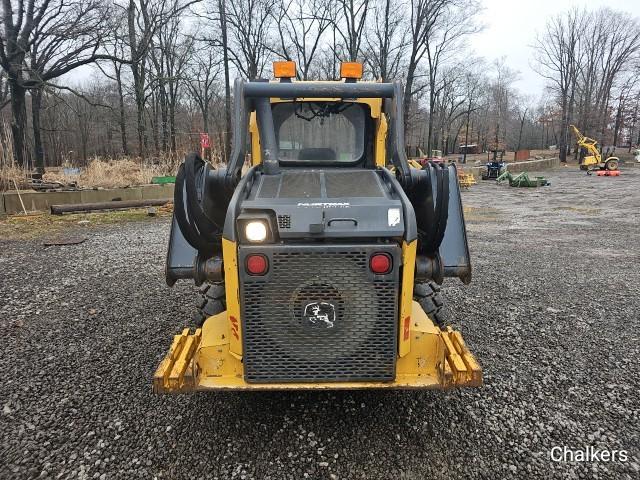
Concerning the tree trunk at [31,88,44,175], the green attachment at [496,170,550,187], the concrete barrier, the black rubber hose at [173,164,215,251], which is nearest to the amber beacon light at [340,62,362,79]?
the black rubber hose at [173,164,215,251]

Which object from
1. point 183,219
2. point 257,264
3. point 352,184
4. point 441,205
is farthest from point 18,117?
point 441,205

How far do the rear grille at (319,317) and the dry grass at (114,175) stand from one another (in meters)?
12.2

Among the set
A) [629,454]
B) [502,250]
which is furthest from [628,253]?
[629,454]

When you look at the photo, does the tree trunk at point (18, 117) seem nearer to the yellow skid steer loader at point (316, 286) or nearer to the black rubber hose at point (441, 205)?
the yellow skid steer loader at point (316, 286)

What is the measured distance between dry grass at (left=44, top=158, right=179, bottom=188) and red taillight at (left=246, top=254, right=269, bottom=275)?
1221 cm

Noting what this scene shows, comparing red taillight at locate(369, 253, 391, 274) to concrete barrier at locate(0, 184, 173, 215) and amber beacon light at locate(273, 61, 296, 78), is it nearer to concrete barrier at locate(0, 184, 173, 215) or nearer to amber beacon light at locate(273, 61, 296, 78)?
amber beacon light at locate(273, 61, 296, 78)

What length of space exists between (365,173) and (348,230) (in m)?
0.92

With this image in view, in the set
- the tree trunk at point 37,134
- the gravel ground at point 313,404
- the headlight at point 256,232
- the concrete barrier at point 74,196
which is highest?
the tree trunk at point 37,134

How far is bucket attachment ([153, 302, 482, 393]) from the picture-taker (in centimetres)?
241

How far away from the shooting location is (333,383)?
2.54 metres

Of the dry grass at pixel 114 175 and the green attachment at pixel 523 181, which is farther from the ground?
the dry grass at pixel 114 175

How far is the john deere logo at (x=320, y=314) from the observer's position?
2.47 metres

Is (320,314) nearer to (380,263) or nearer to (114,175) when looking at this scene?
(380,263)

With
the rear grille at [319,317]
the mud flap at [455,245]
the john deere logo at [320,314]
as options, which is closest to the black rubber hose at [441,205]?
the mud flap at [455,245]
